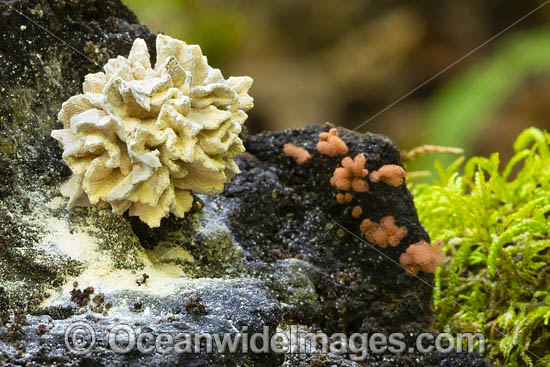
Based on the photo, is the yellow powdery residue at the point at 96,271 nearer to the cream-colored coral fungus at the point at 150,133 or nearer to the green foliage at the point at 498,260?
the cream-colored coral fungus at the point at 150,133

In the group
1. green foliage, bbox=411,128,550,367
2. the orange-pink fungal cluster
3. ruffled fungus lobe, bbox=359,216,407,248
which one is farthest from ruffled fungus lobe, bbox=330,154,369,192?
green foliage, bbox=411,128,550,367

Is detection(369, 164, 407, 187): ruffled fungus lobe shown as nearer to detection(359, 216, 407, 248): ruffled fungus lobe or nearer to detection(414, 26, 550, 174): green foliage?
detection(359, 216, 407, 248): ruffled fungus lobe

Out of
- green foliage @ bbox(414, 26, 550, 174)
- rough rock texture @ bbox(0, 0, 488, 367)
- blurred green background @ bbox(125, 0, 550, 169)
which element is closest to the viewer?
rough rock texture @ bbox(0, 0, 488, 367)

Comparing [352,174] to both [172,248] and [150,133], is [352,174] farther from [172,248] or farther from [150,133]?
[150,133]

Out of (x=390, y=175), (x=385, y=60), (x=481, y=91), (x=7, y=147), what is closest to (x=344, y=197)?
(x=390, y=175)

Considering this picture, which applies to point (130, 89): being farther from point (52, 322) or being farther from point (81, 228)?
point (52, 322)

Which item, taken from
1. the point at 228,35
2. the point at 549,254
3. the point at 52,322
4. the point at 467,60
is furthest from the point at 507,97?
the point at 52,322

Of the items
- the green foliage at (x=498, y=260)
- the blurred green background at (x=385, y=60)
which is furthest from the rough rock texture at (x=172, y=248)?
the blurred green background at (x=385, y=60)
